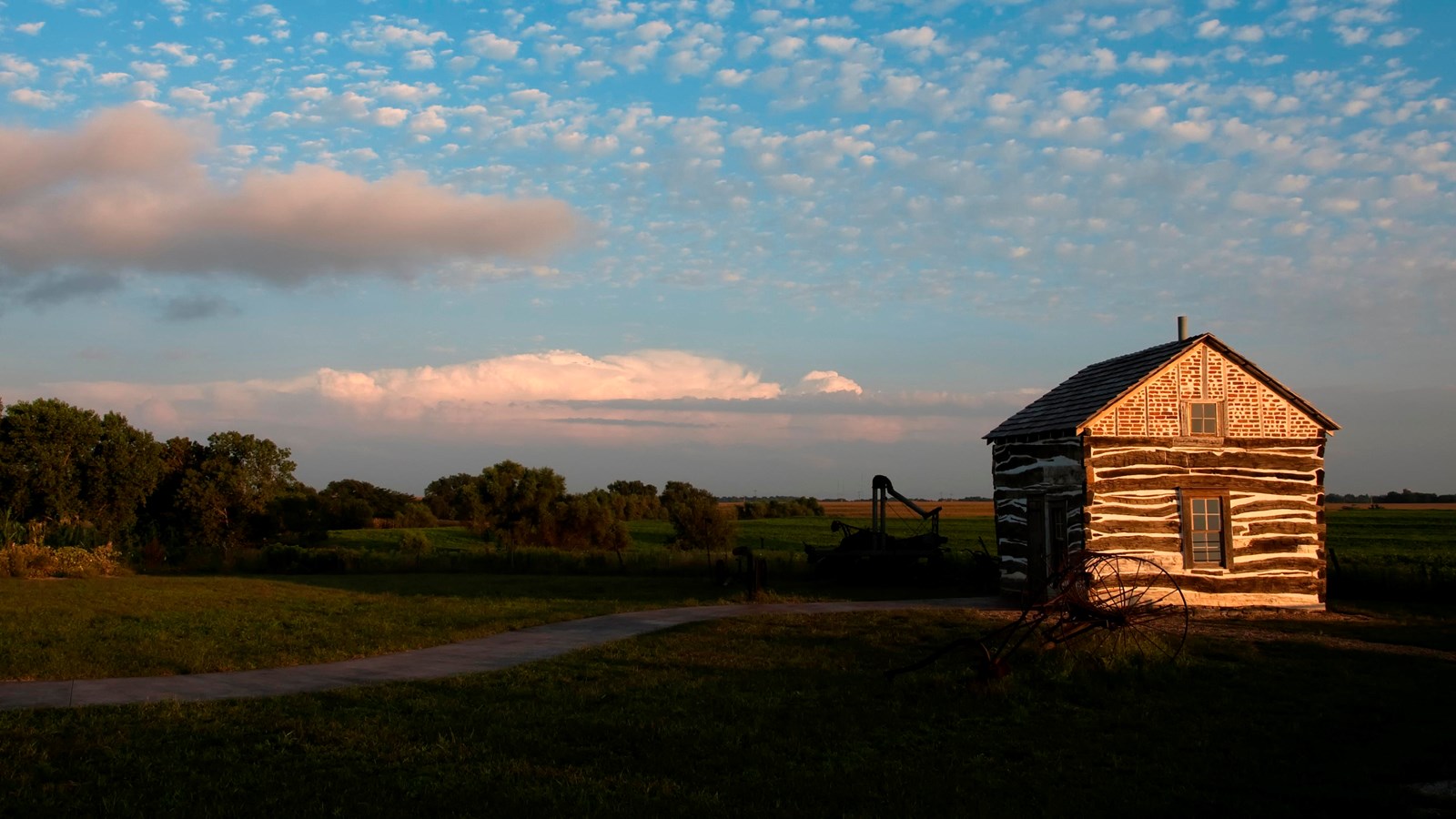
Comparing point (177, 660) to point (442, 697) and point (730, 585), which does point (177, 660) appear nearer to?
point (442, 697)

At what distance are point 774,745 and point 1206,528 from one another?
15.9 metres

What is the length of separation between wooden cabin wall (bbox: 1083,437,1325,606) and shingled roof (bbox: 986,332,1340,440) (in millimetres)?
747

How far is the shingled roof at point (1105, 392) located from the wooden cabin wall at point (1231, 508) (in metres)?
0.75

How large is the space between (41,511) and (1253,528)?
48.6 meters

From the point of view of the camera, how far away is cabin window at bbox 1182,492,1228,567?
71.4 feet

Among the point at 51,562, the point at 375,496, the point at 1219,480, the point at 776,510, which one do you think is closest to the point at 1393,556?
the point at 1219,480

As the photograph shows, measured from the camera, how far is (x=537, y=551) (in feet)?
123

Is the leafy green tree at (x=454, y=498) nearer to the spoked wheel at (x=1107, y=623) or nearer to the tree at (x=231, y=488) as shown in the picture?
the tree at (x=231, y=488)

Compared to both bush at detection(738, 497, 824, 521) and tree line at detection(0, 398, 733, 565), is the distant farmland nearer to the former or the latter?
bush at detection(738, 497, 824, 521)

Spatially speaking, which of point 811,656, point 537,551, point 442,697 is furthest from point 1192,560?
point 537,551

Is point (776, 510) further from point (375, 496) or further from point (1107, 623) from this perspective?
point (1107, 623)

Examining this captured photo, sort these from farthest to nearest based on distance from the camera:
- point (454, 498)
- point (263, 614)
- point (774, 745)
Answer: point (454, 498), point (263, 614), point (774, 745)

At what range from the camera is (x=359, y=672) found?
1358 centimetres

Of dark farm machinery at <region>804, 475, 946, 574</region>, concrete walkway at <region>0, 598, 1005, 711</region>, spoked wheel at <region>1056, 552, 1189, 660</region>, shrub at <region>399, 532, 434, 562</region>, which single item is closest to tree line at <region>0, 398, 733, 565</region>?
shrub at <region>399, 532, 434, 562</region>
